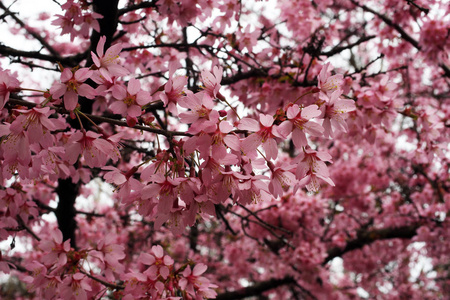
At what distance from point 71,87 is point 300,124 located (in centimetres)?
90

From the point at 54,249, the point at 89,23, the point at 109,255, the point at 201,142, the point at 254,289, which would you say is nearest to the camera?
the point at 201,142

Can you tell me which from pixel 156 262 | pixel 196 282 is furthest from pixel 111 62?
pixel 196 282

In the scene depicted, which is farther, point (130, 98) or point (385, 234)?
point (385, 234)

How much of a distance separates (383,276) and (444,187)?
325 centimetres

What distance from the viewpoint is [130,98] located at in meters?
1.44

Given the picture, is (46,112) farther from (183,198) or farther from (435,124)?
(435,124)

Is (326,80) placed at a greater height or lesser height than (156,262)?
greater

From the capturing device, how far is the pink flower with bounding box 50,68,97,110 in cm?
131

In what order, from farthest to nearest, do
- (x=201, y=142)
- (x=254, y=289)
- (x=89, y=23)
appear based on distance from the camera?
1. (x=254, y=289)
2. (x=89, y=23)
3. (x=201, y=142)

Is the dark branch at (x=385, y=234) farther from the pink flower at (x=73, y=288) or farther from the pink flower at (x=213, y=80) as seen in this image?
the pink flower at (x=213, y=80)

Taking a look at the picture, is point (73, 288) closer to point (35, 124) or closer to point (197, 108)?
point (35, 124)

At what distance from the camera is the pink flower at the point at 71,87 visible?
4.31ft

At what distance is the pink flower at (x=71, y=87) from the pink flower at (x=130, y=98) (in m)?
0.12

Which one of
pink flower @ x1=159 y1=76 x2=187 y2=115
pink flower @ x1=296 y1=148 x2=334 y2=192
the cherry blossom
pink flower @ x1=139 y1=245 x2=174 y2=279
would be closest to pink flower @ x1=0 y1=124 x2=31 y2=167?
the cherry blossom
